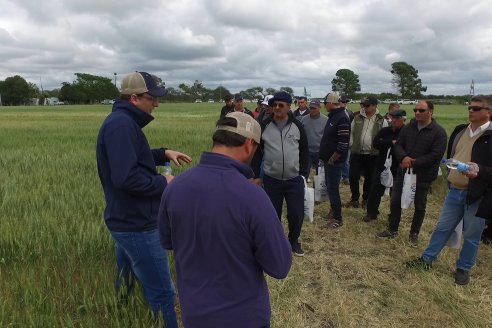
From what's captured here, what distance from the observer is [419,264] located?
156 inches

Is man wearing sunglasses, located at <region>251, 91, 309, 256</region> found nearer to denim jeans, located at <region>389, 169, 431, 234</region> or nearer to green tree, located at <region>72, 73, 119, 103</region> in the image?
denim jeans, located at <region>389, 169, 431, 234</region>

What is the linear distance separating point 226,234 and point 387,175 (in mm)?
4415

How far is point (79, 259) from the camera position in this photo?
331 centimetres

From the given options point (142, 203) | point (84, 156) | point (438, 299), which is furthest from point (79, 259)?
point (84, 156)

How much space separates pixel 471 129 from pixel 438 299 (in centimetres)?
166

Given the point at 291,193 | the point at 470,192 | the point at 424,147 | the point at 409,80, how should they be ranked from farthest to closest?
the point at 409,80
the point at 424,147
the point at 291,193
the point at 470,192

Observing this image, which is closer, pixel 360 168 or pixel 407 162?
pixel 407 162

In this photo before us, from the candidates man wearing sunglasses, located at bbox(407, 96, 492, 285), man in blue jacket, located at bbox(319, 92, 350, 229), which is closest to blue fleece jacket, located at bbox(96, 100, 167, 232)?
man wearing sunglasses, located at bbox(407, 96, 492, 285)

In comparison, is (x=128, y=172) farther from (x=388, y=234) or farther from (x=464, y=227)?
(x=388, y=234)

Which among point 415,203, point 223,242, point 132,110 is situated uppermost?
point 132,110

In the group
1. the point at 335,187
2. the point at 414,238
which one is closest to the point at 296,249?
the point at 335,187

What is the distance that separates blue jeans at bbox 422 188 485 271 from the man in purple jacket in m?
2.83

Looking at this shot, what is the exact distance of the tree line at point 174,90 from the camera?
87.5 meters

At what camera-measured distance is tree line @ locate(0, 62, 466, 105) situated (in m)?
87.5
